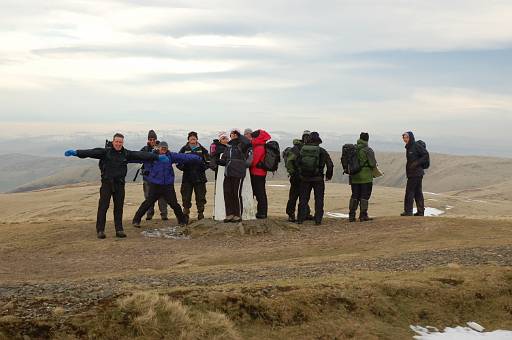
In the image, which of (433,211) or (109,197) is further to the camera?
(433,211)

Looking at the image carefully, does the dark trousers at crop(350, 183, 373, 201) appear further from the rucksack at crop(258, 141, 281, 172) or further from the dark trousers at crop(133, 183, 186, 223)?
the dark trousers at crop(133, 183, 186, 223)

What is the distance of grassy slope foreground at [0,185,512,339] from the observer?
7.27 m

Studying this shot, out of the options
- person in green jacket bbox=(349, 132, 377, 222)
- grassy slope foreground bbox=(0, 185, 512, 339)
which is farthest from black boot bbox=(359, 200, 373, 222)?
grassy slope foreground bbox=(0, 185, 512, 339)

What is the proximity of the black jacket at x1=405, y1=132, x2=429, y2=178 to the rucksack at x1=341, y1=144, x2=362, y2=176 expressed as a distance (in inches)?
75.5

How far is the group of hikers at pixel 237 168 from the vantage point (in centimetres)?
1568

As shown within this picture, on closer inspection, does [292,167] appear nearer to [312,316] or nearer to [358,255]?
[358,255]

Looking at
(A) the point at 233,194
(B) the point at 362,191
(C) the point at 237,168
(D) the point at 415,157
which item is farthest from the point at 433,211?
(C) the point at 237,168

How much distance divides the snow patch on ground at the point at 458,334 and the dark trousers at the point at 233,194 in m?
9.22

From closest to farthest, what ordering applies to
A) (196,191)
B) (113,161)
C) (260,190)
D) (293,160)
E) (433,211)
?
(113,161)
(260,190)
(293,160)
(196,191)
(433,211)

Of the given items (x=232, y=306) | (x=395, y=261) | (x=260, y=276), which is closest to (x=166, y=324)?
(x=232, y=306)

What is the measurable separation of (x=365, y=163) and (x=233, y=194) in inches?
189

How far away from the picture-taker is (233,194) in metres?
16.2

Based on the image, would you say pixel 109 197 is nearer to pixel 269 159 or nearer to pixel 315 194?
pixel 269 159

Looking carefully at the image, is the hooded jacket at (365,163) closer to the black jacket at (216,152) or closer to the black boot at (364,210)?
the black boot at (364,210)
